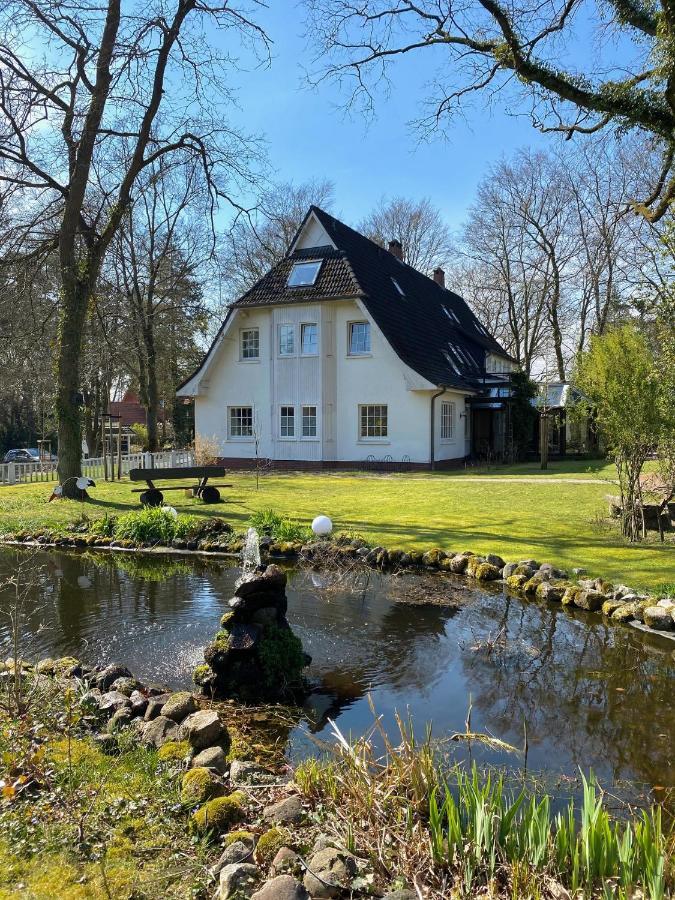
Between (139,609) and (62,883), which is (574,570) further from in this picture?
(62,883)

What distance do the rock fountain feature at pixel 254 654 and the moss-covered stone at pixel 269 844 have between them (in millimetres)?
2198

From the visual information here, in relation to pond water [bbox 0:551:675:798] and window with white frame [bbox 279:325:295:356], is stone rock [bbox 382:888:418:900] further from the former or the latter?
window with white frame [bbox 279:325:295:356]

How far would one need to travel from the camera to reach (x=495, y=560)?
851 centimetres

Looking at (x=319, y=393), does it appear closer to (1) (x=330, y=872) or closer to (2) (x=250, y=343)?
(2) (x=250, y=343)

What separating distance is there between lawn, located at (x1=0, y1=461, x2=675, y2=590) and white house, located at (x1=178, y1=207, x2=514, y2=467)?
9.80 ft

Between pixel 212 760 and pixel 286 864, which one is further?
pixel 212 760

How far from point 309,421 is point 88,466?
815 centimetres

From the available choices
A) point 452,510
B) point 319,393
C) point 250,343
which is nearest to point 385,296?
point 319,393

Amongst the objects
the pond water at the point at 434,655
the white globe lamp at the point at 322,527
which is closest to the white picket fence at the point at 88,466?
the white globe lamp at the point at 322,527

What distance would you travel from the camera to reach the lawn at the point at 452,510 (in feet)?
29.6

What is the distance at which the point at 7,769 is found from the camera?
3363 millimetres

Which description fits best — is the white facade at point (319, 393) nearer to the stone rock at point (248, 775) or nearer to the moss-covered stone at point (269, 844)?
the stone rock at point (248, 775)

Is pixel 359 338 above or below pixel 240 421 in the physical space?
above

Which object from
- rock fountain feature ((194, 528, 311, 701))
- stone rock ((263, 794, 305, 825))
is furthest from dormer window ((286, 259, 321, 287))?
stone rock ((263, 794, 305, 825))
